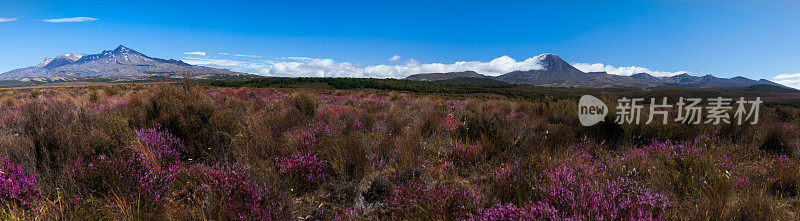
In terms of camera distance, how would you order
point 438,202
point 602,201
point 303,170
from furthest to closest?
point 303,170 < point 438,202 < point 602,201

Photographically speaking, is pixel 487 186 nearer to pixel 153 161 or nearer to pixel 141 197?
pixel 141 197

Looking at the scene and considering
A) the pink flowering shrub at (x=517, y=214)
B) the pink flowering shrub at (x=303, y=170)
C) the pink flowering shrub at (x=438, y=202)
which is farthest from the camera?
the pink flowering shrub at (x=303, y=170)

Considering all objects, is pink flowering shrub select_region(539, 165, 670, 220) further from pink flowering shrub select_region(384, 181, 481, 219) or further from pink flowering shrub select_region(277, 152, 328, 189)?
pink flowering shrub select_region(277, 152, 328, 189)

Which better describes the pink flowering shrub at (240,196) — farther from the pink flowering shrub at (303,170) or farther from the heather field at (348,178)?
the pink flowering shrub at (303,170)

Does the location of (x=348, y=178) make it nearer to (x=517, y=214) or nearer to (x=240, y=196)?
(x=240, y=196)

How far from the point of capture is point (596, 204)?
2.23 meters

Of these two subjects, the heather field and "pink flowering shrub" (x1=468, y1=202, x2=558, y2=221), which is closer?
"pink flowering shrub" (x1=468, y1=202, x2=558, y2=221)

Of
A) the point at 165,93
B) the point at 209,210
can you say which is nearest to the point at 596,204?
the point at 209,210

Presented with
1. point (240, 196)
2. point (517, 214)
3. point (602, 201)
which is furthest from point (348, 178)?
point (602, 201)

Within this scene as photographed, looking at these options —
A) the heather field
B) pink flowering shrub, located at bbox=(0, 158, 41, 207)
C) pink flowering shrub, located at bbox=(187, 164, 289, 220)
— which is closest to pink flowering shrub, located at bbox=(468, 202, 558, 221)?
the heather field

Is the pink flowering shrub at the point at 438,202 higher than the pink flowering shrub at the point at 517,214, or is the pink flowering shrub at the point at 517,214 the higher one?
the pink flowering shrub at the point at 517,214

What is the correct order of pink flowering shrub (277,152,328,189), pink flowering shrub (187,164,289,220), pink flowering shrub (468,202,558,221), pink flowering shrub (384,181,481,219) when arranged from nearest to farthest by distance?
pink flowering shrub (468,202,558,221)
pink flowering shrub (187,164,289,220)
pink flowering shrub (384,181,481,219)
pink flowering shrub (277,152,328,189)

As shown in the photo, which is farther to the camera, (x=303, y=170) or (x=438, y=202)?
(x=303, y=170)

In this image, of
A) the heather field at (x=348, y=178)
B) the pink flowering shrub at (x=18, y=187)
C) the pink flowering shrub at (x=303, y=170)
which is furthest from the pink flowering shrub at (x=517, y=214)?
the pink flowering shrub at (x=18, y=187)
